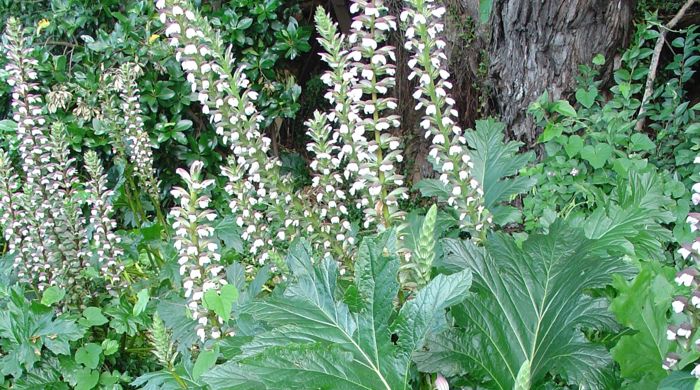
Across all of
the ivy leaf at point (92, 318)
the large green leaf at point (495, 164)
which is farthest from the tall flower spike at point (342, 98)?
the ivy leaf at point (92, 318)

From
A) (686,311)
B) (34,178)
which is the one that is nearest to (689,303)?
(686,311)

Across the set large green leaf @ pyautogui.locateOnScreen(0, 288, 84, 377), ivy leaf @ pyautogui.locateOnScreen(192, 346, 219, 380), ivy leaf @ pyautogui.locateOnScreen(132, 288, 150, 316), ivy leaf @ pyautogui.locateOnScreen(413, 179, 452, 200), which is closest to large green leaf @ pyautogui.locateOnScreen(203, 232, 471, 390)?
ivy leaf @ pyautogui.locateOnScreen(192, 346, 219, 380)

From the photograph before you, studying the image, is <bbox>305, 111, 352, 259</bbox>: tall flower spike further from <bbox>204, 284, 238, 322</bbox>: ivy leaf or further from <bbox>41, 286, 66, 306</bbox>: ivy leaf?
<bbox>41, 286, 66, 306</bbox>: ivy leaf

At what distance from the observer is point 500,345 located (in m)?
1.44

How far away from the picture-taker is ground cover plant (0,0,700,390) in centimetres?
134

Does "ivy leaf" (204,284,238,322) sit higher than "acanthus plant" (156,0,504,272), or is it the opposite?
"acanthus plant" (156,0,504,272)

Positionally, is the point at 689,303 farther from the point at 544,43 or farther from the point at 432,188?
the point at 544,43

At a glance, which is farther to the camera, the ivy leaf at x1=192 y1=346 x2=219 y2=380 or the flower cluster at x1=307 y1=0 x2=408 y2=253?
the flower cluster at x1=307 y1=0 x2=408 y2=253

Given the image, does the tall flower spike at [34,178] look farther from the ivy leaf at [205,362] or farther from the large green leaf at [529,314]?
the large green leaf at [529,314]

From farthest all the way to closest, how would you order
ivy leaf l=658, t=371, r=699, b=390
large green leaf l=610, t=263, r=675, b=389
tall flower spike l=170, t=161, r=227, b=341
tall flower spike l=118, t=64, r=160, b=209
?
tall flower spike l=118, t=64, r=160, b=209, tall flower spike l=170, t=161, r=227, b=341, large green leaf l=610, t=263, r=675, b=389, ivy leaf l=658, t=371, r=699, b=390

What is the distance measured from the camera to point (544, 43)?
3998 mm

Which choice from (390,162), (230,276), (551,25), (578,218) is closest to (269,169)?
(230,276)

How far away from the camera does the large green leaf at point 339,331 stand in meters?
1.23

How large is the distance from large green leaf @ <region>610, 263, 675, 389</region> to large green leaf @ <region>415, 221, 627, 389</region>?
0.10 meters
